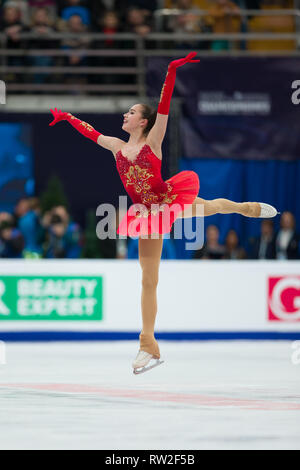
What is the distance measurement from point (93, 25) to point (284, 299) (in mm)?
4734

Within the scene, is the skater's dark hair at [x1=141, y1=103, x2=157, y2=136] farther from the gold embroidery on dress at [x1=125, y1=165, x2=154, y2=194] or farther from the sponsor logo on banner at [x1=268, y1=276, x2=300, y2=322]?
the sponsor logo on banner at [x1=268, y1=276, x2=300, y2=322]

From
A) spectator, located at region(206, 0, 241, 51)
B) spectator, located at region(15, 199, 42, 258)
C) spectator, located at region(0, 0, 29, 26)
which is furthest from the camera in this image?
spectator, located at region(0, 0, 29, 26)

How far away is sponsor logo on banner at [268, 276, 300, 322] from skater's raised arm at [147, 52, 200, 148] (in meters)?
4.73

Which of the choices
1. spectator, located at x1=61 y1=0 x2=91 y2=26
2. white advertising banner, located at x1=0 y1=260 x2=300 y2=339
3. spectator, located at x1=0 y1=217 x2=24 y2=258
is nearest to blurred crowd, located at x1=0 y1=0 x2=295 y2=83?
spectator, located at x1=61 y1=0 x2=91 y2=26

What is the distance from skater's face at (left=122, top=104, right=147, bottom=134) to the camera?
5.32 meters

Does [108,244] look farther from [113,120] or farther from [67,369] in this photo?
[67,369]

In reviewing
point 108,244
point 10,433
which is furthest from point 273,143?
point 10,433

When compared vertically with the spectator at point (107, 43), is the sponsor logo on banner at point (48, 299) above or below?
below

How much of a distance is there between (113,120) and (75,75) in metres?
1.17

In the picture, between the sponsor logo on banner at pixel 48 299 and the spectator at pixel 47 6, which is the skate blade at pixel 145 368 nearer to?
the sponsor logo on banner at pixel 48 299

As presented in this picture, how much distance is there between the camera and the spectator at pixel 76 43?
11.6 meters

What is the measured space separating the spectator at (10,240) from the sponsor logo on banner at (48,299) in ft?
1.74

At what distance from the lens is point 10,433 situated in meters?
4.46

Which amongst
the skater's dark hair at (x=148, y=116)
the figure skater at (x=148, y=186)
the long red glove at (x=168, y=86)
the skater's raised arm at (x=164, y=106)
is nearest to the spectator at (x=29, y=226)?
the figure skater at (x=148, y=186)
